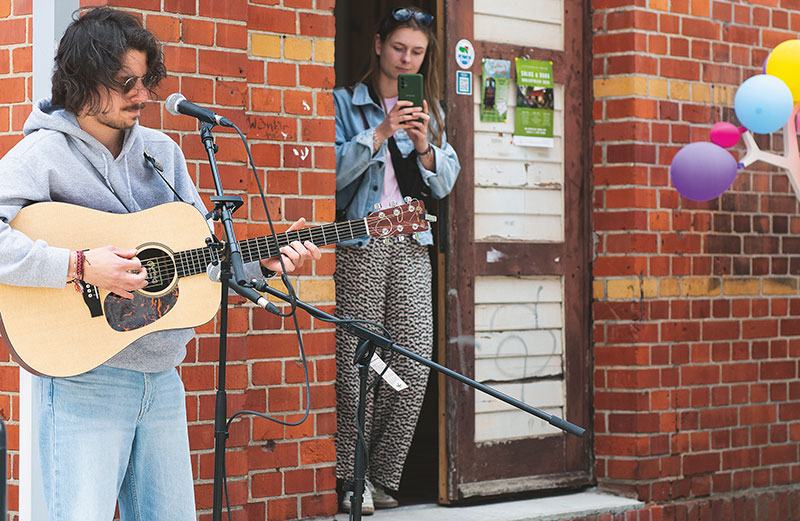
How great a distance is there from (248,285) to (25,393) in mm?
1399

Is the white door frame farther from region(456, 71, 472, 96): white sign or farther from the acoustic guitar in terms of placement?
region(456, 71, 472, 96): white sign

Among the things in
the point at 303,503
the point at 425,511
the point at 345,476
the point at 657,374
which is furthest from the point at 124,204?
the point at 657,374

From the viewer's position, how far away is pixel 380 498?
4773 millimetres

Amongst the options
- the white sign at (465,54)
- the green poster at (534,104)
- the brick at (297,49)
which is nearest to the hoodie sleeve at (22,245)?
the brick at (297,49)

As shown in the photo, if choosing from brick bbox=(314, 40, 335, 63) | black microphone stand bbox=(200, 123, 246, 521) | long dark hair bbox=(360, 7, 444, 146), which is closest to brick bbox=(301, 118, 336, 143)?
brick bbox=(314, 40, 335, 63)

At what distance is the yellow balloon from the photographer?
5074mm

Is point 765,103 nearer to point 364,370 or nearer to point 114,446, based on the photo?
point 364,370

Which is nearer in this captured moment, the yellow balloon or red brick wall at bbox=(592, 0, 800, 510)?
the yellow balloon

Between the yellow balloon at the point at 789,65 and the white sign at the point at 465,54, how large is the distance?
1452 millimetres

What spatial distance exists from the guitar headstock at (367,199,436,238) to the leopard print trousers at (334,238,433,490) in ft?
3.88

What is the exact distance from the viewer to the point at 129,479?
290cm

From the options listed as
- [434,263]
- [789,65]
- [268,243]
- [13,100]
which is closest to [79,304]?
[268,243]

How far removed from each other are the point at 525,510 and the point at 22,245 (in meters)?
2.95

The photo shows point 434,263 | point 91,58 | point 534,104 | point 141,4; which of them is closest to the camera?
point 91,58
